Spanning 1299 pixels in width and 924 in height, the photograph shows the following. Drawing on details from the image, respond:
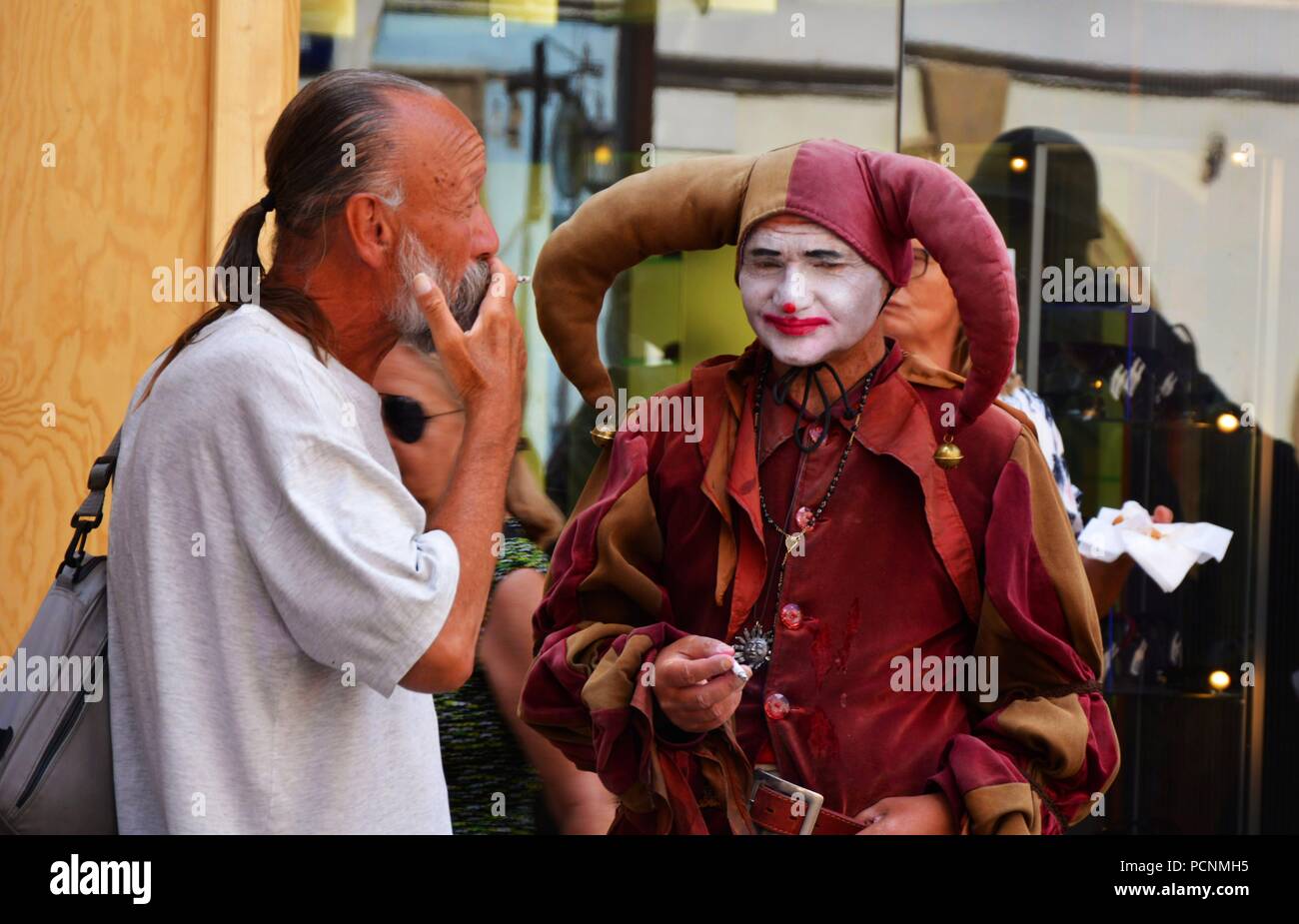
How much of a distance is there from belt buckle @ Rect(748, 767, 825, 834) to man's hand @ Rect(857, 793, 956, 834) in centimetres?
7

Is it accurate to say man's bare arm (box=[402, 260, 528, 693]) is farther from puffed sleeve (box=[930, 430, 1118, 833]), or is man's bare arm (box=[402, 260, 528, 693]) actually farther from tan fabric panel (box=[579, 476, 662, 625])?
puffed sleeve (box=[930, 430, 1118, 833])

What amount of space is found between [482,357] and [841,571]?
2.02ft

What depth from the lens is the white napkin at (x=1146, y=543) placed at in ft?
13.2

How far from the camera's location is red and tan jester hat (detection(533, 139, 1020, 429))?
7.54ft

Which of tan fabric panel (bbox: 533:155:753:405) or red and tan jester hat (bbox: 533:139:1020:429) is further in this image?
tan fabric panel (bbox: 533:155:753:405)

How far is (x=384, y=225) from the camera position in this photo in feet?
8.13

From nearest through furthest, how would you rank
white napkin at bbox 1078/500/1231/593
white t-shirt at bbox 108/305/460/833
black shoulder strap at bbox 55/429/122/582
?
white t-shirt at bbox 108/305/460/833 < black shoulder strap at bbox 55/429/122/582 < white napkin at bbox 1078/500/1231/593

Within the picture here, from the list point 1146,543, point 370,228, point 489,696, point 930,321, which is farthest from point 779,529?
point 1146,543

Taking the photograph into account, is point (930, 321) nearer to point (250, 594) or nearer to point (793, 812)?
point (793, 812)

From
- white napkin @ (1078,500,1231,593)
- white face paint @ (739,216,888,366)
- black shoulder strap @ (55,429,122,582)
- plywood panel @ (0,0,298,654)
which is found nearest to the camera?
black shoulder strap @ (55,429,122,582)

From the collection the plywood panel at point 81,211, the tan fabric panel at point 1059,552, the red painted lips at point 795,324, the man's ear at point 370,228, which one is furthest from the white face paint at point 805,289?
the plywood panel at point 81,211

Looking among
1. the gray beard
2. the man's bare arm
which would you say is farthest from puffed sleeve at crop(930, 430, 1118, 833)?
the gray beard
